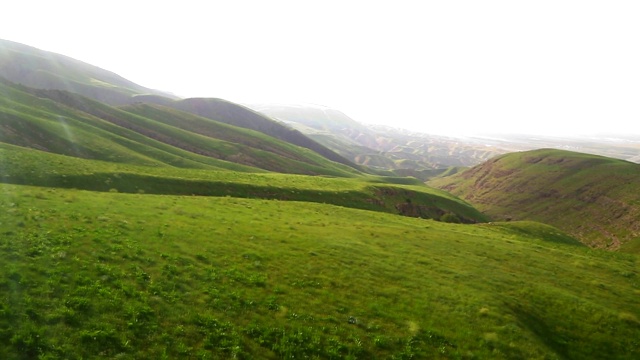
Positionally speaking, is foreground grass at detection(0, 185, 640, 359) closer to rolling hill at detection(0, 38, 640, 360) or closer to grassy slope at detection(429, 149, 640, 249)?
rolling hill at detection(0, 38, 640, 360)

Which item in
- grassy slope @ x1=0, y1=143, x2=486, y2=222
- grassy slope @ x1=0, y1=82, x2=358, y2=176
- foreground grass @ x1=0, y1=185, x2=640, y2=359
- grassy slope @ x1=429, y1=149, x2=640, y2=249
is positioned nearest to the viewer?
foreground grass @ x1=0, y1=185, x2=640, y2=359

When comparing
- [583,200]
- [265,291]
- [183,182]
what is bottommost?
[583,200]

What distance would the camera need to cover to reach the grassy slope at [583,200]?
122 metres

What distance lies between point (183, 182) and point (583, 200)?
163945 millimetres

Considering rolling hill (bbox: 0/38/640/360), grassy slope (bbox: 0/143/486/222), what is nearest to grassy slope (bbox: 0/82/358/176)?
grassy slope (bbox: 0/143/486/222)

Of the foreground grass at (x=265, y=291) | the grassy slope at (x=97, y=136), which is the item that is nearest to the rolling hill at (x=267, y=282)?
the foreground grass at (x=265, y=291)

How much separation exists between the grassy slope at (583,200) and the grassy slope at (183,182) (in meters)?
66.6

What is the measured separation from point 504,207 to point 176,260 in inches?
7118

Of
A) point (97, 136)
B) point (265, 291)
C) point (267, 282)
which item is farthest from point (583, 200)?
point (97, 136)

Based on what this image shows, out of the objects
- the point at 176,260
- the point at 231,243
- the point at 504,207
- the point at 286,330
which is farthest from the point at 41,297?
the point at 504,207

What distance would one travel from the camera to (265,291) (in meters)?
25.6

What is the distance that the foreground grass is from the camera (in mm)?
18578

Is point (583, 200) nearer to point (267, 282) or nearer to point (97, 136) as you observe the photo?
point (267, 282)

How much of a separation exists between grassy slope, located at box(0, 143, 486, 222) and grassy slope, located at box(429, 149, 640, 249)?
66.6m
